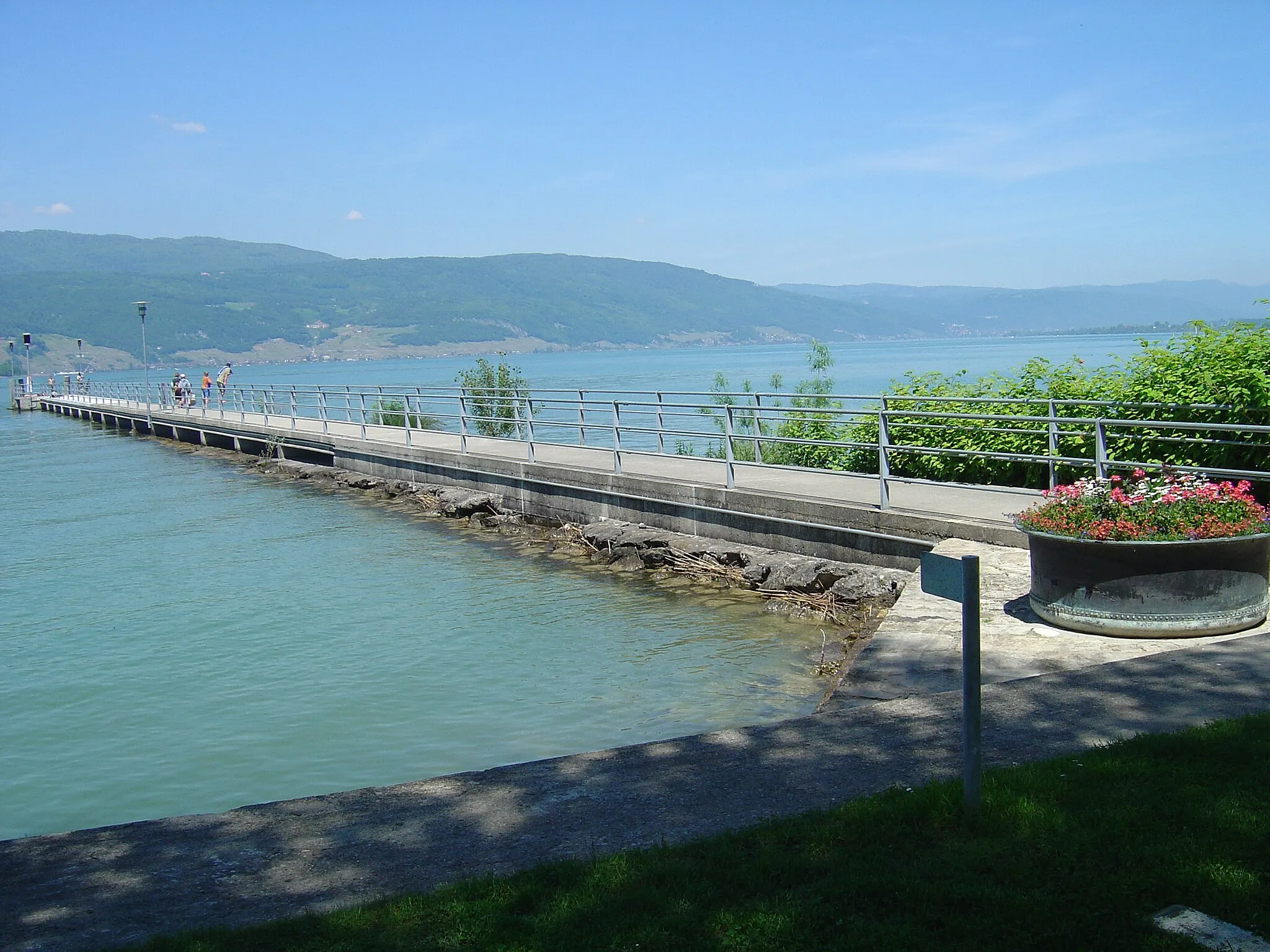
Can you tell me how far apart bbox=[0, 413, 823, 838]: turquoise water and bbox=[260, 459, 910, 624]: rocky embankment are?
446mm

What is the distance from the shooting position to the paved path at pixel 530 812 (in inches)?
173

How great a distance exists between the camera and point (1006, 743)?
5582 millimetres

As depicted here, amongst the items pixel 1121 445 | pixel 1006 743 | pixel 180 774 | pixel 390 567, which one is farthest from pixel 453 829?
pixel 390 567

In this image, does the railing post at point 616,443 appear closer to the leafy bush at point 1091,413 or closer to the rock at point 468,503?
the leafy bush at point 1091,413

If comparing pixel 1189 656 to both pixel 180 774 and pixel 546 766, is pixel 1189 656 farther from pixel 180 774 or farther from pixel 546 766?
pixel 180 774

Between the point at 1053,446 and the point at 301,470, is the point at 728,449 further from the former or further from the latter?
the point at 301,470

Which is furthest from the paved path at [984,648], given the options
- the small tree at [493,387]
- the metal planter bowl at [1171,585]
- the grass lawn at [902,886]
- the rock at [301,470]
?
the rock at [301,470]

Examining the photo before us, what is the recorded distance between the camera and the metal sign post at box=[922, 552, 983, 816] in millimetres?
4098

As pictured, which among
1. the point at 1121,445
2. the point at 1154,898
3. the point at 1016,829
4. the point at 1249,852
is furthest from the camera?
the point at 1121,445

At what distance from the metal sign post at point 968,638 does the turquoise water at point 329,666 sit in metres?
4.51

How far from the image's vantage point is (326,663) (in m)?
11.6

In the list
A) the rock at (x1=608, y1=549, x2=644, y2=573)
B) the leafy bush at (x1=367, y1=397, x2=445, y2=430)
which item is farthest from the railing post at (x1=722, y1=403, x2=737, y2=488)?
the leafy bush at (x1=367, y1=397, x2=445, y2=430)

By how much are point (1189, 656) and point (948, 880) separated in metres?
3.90

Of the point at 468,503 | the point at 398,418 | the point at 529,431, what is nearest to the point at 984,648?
the point at 529,431
